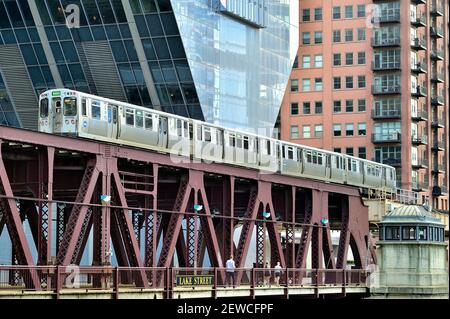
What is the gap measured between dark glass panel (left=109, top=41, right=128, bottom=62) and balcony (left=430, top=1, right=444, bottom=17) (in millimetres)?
62061

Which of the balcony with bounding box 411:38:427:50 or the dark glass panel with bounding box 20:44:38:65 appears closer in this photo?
the dark glass panel with bounding box 20:44:38:65

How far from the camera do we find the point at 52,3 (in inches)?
3757

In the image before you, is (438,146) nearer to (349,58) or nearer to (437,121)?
(437,121)

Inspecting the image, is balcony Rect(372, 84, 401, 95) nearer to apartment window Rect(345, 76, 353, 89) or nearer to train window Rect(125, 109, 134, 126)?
apartment window Rect(345, 76, 353, 89)

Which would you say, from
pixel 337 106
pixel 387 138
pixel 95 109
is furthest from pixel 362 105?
pixel 95 109

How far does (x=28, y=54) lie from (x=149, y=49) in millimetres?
11104

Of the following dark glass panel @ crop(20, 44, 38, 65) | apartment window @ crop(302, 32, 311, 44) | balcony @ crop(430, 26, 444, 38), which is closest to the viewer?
dark glass panel @ crop(20, 44, 38, 65)

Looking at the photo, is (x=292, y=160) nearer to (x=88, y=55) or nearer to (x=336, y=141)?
(x=88, y=55)

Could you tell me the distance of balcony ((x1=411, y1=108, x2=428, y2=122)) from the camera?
142375mm

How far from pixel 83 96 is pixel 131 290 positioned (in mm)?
9363

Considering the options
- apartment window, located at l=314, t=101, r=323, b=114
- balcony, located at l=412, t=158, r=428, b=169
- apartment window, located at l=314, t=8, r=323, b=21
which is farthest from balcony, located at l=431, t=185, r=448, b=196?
apartment window, located at l=314, t=8, r=323, b=21

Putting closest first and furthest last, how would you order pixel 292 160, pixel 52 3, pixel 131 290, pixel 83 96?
pixel 131 290
pixel 83 96
pixel 292 160
pixel 52 3

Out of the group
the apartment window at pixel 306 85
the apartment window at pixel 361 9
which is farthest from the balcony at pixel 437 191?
the apartment window at pixel 361 9
